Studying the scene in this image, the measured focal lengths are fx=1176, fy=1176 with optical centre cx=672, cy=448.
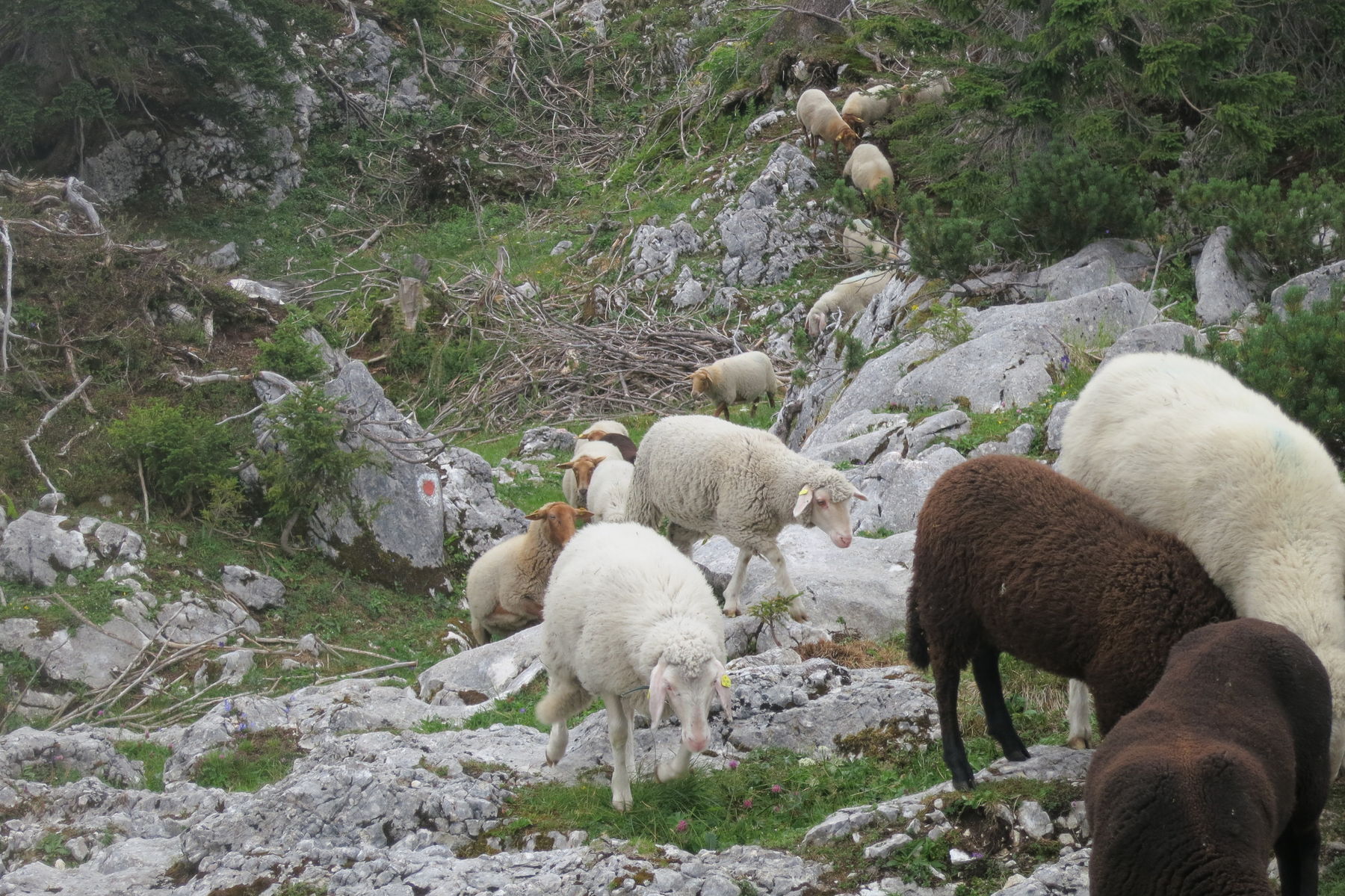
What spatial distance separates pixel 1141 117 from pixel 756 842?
10.7 m

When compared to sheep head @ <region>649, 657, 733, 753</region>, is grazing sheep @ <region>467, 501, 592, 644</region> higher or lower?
lower

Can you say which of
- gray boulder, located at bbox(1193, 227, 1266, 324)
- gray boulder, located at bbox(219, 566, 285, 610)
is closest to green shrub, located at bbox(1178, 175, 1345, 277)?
gray boulder, located at bbox(1193, 227, 1266, 324)

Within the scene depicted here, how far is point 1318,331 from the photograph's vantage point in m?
7.69

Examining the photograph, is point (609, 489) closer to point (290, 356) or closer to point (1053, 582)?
point (290, 356)

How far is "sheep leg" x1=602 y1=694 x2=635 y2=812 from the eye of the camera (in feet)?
19.7

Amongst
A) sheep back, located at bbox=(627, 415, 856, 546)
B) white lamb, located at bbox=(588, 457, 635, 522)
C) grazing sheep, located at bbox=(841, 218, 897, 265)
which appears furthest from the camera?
grazing sheep, located at bbox=(841, 218, 897, 265)

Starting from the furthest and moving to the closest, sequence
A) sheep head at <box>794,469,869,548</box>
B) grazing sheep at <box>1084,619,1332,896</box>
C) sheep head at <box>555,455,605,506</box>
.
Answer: sheep head at <box>555,455,605,506</box>
sheep head at <box>794,469,869,548</box>
grazing sheep at <box>1084,619,1332,896</box>

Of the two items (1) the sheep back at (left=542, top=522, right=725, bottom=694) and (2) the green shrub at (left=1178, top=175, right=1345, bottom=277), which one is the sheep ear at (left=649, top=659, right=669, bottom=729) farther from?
(2) the green shrub at (left=1178, top=175, right=1345, bottom=277)

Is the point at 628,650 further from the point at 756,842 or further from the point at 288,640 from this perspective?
the point at 288,640

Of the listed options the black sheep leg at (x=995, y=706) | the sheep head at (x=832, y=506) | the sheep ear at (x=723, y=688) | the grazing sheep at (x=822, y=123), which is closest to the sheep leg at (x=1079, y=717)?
the black sheep leg at (x=995, y=706)

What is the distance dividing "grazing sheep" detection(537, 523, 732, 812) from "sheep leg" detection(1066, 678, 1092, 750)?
5.39ft

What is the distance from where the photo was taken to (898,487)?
9.84 m

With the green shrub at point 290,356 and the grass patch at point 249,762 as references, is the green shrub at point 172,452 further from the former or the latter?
the grass patch at point 249,762

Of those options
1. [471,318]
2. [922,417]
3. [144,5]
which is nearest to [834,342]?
[922,417]
